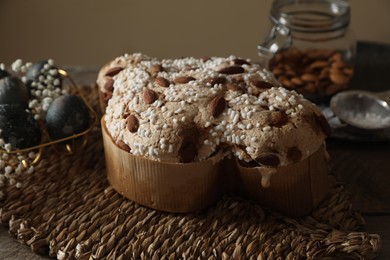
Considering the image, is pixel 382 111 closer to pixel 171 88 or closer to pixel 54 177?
pixel 171 88

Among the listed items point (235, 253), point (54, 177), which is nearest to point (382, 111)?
point (235, 253)

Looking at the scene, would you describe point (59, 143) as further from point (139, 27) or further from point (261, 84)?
point (139, 27)

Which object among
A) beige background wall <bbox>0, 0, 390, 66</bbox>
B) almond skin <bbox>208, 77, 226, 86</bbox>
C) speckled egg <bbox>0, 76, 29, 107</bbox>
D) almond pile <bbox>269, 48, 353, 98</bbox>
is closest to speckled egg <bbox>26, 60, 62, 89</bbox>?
speckled egg <bbox>0, 76, 29, 107</bbox>

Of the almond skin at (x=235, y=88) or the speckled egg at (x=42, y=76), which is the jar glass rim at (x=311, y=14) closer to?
the almond skin at (x=235, y=88)

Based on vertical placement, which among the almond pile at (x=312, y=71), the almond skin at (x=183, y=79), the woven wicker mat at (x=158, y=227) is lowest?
the woven wicker mat at (x=158, y=227)

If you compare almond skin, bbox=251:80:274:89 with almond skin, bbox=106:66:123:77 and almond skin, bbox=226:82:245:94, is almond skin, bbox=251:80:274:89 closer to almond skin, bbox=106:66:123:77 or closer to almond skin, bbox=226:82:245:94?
almond skin, bbox=226:82:245:94

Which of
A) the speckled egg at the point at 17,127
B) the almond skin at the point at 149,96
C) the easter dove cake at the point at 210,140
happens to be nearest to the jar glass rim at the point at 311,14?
the easter dove cake at the point at 210,140

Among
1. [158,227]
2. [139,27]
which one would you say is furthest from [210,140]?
[139,27]
